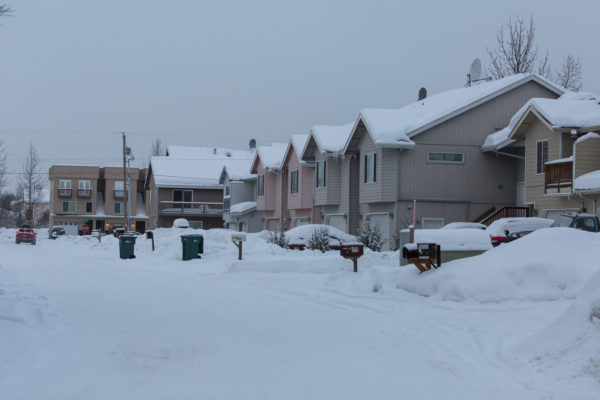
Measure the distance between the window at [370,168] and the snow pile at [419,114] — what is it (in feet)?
5.71

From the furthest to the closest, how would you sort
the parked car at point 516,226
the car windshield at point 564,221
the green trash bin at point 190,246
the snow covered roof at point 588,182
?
the green trash bin at point 190,246, the snow covered roof at point 588,182, the parked car at point 516,226, the car windshield at point 564,221

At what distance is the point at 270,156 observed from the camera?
5394 centimetres

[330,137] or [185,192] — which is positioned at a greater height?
[330,137]

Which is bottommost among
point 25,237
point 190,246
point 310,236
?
point 25,237

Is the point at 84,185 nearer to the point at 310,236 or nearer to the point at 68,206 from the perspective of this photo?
the point at 68,206

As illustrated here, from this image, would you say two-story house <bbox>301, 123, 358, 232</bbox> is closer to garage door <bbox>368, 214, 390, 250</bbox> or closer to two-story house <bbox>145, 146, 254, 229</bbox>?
garage door <bbox>368, 214, 390, 250</bbox>

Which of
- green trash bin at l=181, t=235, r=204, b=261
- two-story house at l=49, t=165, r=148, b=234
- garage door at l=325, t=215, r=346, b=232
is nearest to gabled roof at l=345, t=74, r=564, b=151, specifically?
garage door at l=325, t=215, r=346, b=232

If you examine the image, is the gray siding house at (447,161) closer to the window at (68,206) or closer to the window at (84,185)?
the window at (84,185)

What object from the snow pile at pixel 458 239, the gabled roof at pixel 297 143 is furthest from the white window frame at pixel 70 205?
the snow pile at pixel 458 239

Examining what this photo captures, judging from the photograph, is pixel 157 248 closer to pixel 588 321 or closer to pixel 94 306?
pixel 94 306

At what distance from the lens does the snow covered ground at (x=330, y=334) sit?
7.36 meters

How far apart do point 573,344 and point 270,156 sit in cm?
4649

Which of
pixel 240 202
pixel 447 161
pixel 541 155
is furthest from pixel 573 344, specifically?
pixel 240 202

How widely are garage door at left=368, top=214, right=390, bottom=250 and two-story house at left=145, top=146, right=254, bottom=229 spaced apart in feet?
123
